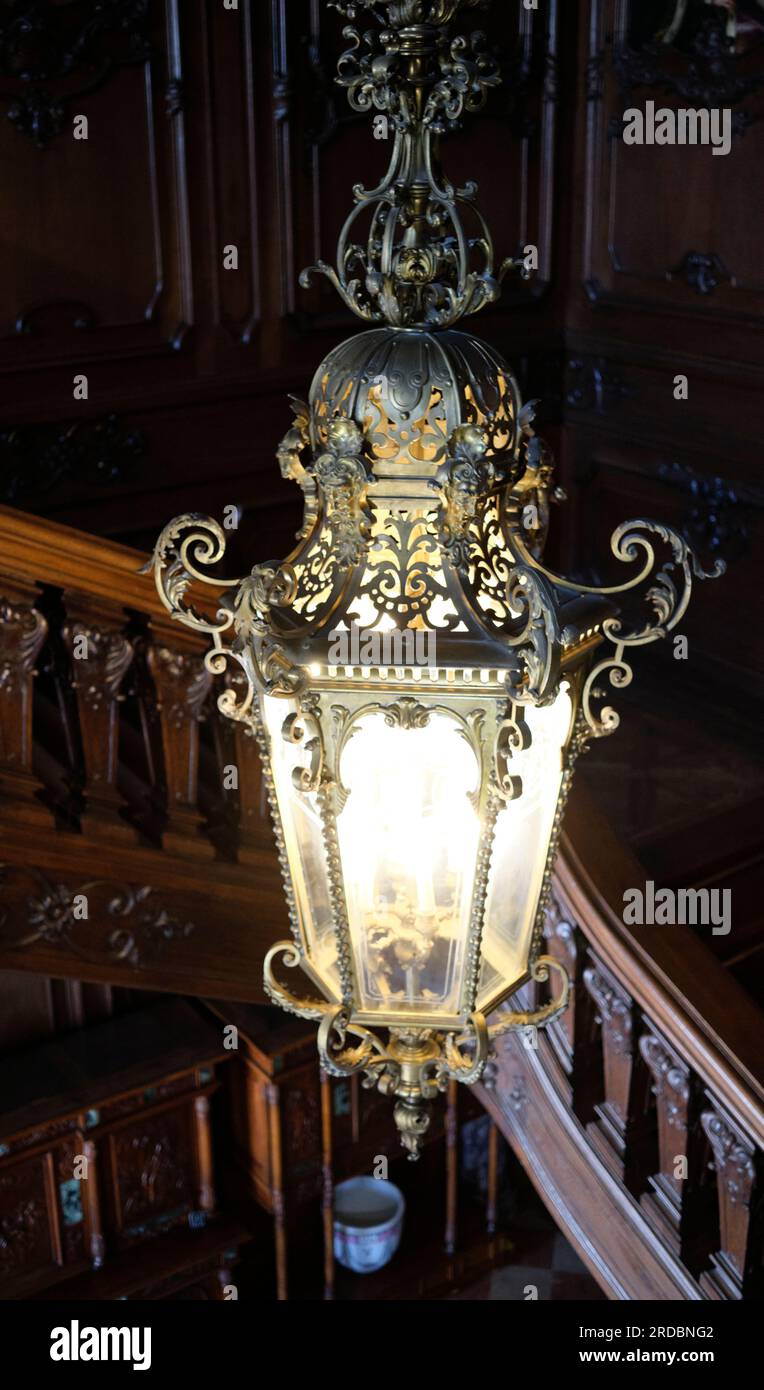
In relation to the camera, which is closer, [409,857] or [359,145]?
[409,857]

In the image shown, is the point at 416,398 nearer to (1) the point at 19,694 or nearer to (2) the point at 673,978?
(2) the point at 673,978

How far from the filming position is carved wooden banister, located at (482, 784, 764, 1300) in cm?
239

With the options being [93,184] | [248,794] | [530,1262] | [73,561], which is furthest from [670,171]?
[530,1262]

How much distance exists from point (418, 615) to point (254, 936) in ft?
6.03

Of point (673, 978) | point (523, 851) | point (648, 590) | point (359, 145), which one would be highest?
point (359, 145)

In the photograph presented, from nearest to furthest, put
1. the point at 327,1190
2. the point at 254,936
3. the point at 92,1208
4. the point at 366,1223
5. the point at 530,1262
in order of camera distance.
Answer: the point at 254,936 < the point at 92,1208 < the point at 327,1190 < the point at 366,1223 < the point at 530,1262

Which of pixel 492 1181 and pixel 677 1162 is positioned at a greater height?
pixel 677 1162

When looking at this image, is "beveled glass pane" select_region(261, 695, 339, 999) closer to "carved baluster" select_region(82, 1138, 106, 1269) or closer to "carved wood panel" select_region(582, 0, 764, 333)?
"carved baluster" select_region(82, 1138, 106, 1269)

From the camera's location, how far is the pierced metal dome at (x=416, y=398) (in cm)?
→ 134

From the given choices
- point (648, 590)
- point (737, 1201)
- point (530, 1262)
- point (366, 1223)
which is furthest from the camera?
point (530, 1262)

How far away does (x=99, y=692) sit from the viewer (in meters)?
2.73

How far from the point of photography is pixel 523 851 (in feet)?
5.04

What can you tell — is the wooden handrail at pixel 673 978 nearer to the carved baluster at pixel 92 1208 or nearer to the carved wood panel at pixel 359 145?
the carved baluster at pixel 92 1208

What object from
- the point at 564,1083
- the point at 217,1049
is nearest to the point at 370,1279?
the point at 217,1049
